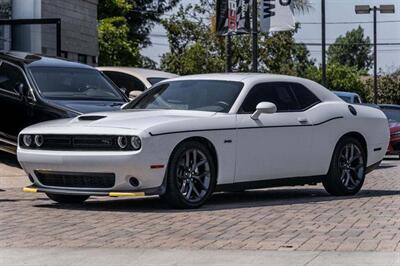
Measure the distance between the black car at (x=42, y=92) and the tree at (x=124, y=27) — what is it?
24009 millimetres

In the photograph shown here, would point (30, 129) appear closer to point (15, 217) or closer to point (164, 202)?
point (15, 217)

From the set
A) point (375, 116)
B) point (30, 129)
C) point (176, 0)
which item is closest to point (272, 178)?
point (375, 116)

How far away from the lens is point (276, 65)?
123 feet

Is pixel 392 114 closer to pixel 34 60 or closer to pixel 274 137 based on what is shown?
pixel 34 60

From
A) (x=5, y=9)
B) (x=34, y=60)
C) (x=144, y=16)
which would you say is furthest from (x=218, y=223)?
(x=144, y=16)

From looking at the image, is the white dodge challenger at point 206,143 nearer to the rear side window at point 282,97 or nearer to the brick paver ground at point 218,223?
the rear side window at point 282,97

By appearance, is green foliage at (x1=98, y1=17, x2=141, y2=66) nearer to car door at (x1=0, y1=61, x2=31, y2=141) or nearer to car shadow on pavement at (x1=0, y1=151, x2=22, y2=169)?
car shadow on pavement at (x1=0, y1=151, x2=22, y2=169)

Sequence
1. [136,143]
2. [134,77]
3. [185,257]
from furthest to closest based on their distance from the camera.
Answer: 1. [134,77]
2. [136,143]
3. [185,257]

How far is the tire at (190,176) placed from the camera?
8.61 m

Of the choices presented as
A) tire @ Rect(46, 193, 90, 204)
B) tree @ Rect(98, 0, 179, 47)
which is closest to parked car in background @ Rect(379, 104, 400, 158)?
tire @ Rect(46, 193, 90, 204)

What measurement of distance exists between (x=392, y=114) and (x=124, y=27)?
2076cm

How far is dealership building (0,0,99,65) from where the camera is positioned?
20172mm

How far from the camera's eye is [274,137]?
9586mm

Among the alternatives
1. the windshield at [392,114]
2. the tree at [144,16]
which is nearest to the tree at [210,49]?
the tree at [144,16]
